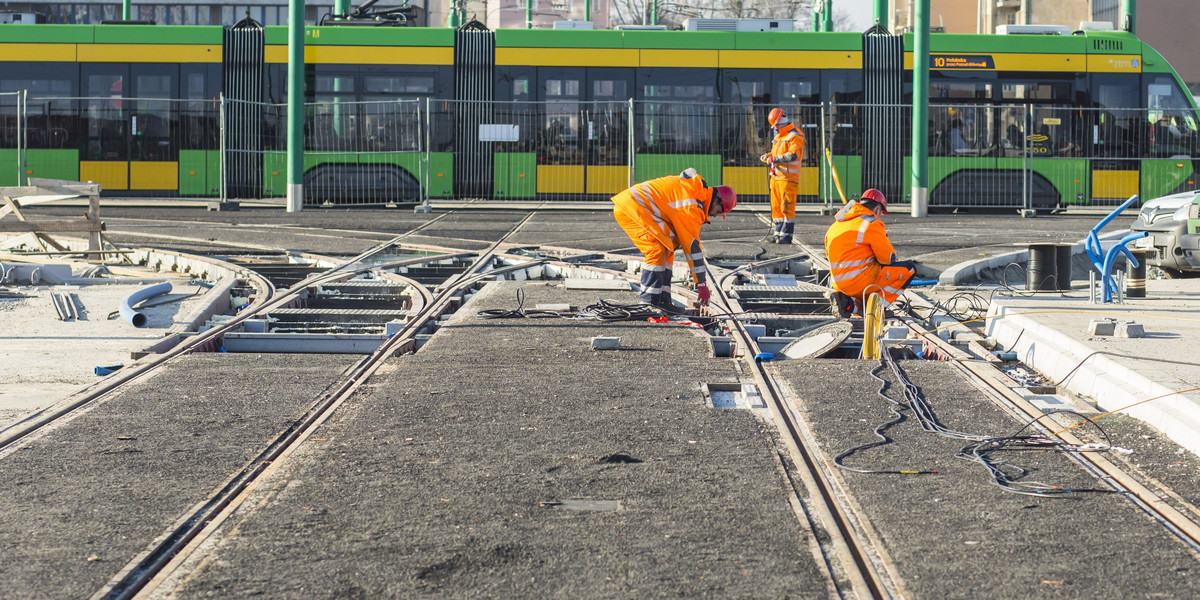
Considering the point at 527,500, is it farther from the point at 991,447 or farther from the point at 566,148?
the point at 566,148

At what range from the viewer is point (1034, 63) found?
23.5m

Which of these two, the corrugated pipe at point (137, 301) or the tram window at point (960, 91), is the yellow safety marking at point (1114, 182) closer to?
the tram window at point (960, 91)

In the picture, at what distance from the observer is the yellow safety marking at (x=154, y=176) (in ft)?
78.7

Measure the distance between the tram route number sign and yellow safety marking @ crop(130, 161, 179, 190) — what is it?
558 inches

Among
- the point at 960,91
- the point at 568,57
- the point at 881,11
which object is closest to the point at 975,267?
the point at 960,91

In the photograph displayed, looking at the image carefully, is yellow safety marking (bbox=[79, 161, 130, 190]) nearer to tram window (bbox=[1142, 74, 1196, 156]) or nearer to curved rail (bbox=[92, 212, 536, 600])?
curved rail (bbox=[92, 212, 536, 600])

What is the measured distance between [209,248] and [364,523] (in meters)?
11.7

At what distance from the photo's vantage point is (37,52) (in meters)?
23.9

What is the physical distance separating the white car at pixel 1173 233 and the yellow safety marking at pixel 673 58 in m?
11.1

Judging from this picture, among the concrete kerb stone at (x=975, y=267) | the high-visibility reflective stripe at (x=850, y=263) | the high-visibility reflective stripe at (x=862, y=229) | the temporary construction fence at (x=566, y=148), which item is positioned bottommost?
the concrete kerb stone at (x=975, y=267)

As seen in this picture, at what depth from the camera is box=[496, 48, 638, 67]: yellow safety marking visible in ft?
78.3

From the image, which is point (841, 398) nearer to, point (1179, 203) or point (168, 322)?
point (168, 322)

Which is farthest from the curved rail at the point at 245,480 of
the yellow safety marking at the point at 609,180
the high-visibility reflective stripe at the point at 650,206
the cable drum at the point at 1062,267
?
the yellow safety marking at the point at 609,180

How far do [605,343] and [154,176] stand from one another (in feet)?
58.8
